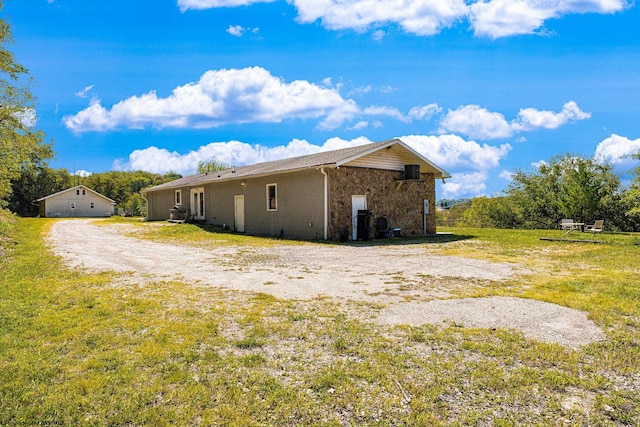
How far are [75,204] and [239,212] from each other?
35.2 meters

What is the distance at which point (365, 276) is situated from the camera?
736 cm

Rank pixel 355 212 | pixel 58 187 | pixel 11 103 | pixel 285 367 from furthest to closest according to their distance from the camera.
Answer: pixel 58 187
pixel 355 212
pixel 11 103
pixel 285 367

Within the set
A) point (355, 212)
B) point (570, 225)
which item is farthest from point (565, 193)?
point (355, 212)

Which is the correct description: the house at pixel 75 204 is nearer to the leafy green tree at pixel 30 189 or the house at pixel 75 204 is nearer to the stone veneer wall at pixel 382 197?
the leafy green tree at pixel 30 189

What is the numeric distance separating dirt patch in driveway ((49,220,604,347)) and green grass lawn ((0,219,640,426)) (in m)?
0.40

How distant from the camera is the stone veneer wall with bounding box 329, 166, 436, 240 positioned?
14953mm

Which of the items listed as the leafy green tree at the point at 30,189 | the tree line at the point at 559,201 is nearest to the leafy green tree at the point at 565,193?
the tree line at the point at 559,201

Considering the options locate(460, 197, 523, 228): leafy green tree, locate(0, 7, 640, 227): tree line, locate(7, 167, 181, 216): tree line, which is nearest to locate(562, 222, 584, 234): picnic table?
locate(0, 7, 640, 227): tree line

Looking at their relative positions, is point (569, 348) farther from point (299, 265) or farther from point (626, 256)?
point (626, 256)

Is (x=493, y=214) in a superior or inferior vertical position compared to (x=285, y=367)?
superior

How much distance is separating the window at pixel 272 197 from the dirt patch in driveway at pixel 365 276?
4975 mm

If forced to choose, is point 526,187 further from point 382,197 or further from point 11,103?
point 11,103

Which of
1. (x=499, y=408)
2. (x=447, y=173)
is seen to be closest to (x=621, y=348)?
(x=499, y=408)

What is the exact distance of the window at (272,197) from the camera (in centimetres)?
1722
